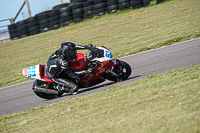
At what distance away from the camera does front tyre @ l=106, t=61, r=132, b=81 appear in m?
7.56

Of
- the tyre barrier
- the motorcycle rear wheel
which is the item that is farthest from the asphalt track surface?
the tyre barrier

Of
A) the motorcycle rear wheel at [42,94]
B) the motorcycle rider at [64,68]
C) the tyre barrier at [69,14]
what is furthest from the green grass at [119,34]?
the motorcycle rider at [64,68]

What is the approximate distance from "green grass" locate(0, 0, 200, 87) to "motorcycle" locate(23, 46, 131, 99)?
13.2 feet

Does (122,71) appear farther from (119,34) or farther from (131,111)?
(119,34)

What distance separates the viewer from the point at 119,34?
1634 cm

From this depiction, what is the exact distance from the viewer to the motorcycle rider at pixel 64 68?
284 inches

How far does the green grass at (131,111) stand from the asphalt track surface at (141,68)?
77 cm

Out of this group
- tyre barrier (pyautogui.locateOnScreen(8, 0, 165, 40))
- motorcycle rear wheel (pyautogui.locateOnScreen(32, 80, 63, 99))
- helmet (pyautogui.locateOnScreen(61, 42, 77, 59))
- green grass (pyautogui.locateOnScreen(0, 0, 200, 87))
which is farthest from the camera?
tyre barrier (pyautogui.locateOnScreen(8, 0, 165, 40))

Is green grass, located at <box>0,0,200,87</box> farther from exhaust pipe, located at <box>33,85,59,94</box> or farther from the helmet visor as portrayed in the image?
the helmet visor

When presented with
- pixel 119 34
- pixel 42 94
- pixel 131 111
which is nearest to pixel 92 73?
pixel 42 94

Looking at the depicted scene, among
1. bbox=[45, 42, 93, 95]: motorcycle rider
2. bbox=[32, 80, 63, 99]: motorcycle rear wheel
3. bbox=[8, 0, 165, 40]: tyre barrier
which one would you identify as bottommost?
bbox=[32, 80, 63, 99]: motorcycle rear wheel

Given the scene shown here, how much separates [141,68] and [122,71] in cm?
121

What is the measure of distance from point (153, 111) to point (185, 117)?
0.66m

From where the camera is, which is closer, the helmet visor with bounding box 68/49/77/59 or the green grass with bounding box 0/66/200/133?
the green grass with bounding box 0/66/200/133
